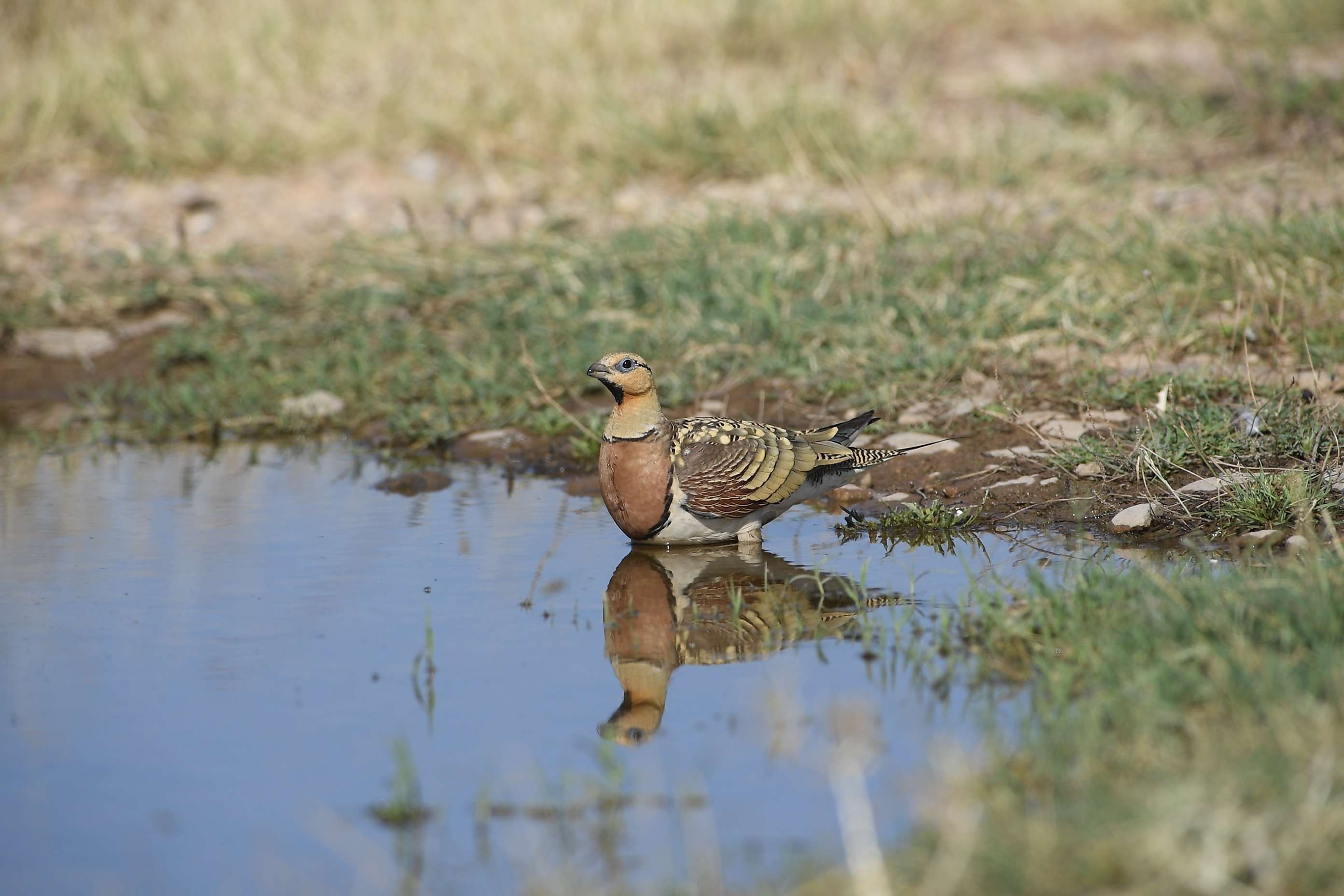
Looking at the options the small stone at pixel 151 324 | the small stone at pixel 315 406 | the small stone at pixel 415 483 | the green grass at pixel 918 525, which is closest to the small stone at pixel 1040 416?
the green grass at pixel 918 525

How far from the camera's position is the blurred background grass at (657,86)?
948 cm

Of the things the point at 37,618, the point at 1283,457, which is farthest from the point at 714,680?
the point at 1283,457

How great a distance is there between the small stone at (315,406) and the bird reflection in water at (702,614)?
2.39 metres

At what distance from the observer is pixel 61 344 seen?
8.05 meters

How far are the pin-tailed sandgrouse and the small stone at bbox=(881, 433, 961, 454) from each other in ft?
2.22

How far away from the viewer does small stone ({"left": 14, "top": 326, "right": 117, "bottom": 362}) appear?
804 centimetres

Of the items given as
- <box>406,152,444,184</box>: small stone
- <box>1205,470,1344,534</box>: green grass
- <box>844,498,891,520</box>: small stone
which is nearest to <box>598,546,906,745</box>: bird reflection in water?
<box>844,498,891,520</box>: small stone

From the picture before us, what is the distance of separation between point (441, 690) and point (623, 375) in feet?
5.39

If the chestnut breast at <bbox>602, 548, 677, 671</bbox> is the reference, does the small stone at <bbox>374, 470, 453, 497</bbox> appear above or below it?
below

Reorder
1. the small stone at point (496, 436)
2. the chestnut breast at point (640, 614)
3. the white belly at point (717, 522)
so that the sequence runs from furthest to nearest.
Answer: the small stone at point (496, 436), the white belly at point (717, 522), the chestnut breast at point (640, 614)

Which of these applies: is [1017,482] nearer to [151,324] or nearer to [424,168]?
[151,324]

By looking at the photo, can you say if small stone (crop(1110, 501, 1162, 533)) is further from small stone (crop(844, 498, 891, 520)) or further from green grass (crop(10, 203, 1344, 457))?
small stone (crop(844, 498, 891, 520))

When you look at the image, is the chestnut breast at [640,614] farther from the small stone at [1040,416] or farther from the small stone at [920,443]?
A: the small stone at [1040,416]

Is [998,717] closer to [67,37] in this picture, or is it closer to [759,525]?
[759,525]
